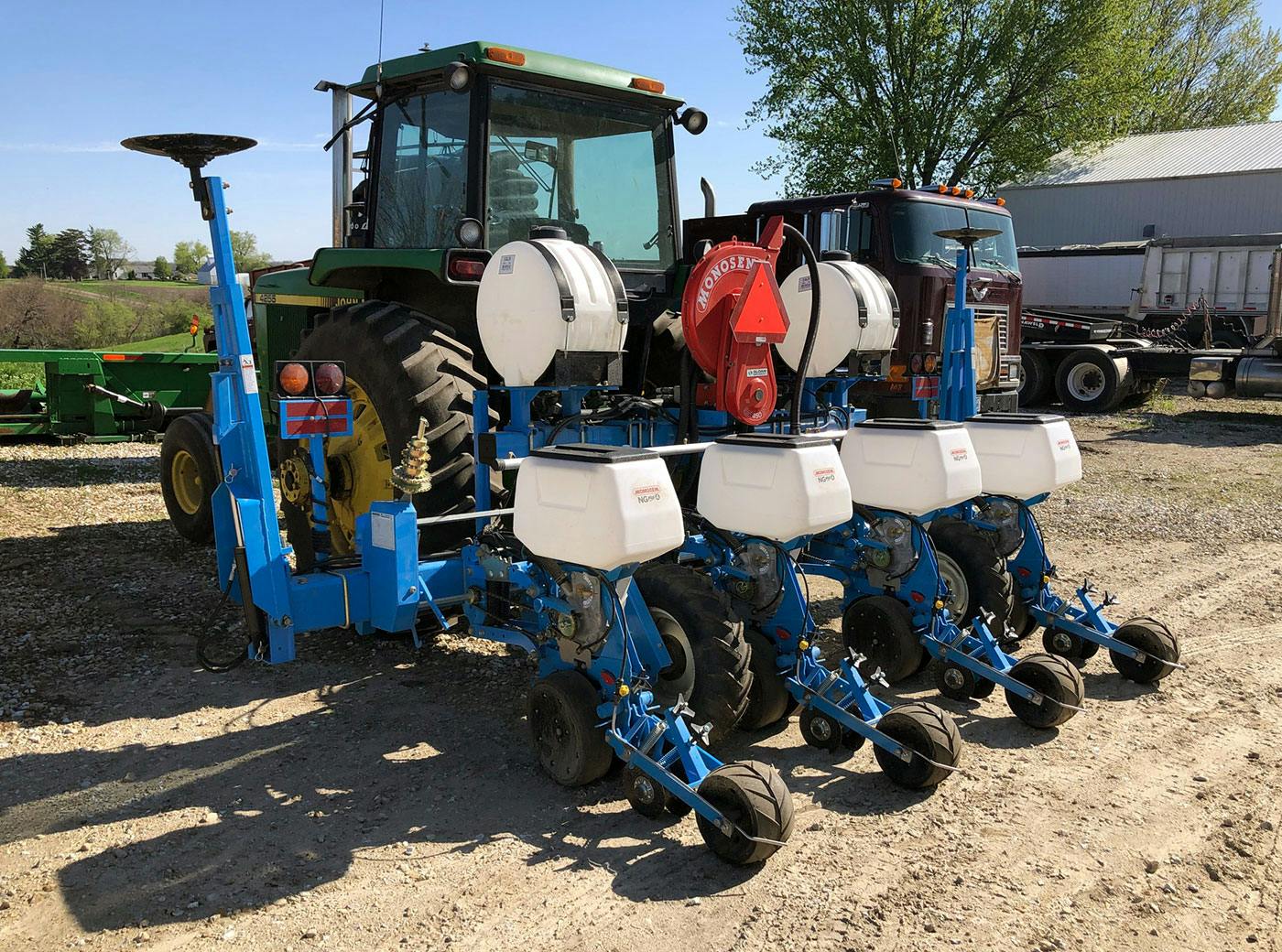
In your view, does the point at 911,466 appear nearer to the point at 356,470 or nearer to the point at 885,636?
the point at 885,636

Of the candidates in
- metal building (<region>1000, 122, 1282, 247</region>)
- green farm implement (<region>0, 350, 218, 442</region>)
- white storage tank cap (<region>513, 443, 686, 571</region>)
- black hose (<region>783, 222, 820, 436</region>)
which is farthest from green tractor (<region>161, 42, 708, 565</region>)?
metal building (<region>1000, 122, 1282, 247</region>)

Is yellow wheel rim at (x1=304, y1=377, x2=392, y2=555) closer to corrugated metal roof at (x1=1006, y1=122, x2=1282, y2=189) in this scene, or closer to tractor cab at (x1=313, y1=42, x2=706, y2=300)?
tractor cab at (x1=313, y1=42, x2=706, y2=300)

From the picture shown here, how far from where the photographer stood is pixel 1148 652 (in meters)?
4.36

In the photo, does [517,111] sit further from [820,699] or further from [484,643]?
[820,699]

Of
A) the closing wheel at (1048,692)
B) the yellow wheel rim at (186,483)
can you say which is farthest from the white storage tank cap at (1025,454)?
the yellow wheel rim at (186,483)

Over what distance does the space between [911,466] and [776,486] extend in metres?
0.91

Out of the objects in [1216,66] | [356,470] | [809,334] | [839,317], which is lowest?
[356,470]

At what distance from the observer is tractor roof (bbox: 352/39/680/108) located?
4.68 m

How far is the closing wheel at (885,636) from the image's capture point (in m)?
4.21

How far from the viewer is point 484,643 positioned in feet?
16.0

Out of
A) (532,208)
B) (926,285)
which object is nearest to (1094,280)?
(926,285)

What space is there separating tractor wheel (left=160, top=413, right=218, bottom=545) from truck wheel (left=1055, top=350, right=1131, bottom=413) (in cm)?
1293

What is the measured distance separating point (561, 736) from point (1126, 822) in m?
1.77

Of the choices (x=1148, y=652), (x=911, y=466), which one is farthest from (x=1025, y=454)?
(x=1148, y=652)
